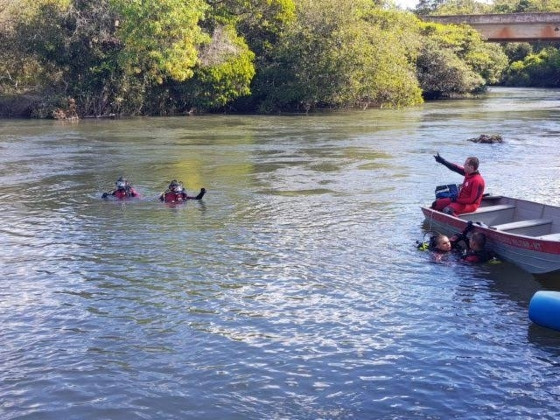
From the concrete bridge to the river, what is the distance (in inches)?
1769

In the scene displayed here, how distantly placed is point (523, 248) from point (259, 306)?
4637mm

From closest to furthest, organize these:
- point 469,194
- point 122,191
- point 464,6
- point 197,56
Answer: point 469,194, point 122,191, point 197,56, point 464,6

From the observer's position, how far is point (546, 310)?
9.52 m

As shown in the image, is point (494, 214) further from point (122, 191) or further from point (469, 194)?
point (122, 191)

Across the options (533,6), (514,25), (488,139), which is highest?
(533,6)

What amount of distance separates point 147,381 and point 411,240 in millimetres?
7599

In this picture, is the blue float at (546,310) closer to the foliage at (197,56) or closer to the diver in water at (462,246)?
the diver in water at (462,246)

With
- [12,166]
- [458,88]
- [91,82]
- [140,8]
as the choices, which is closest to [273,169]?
[12,166]

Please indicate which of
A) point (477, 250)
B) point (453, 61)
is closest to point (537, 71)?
point (453, 61)

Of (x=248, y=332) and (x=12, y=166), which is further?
(x=12, y=166)

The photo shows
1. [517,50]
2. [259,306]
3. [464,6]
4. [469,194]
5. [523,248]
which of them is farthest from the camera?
[464,6]

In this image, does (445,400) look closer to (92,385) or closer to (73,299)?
(92,385)

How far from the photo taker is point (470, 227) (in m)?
13.1

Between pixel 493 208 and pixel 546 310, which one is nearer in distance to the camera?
pixel 546 310
